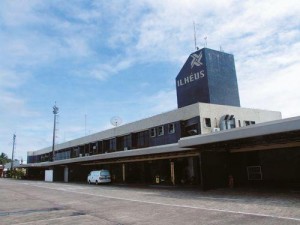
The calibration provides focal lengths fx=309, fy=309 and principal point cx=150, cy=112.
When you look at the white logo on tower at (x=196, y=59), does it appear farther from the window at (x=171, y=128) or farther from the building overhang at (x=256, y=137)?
the building overhang at (x=256, y=137)

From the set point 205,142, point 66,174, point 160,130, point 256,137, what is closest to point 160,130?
point 160,130

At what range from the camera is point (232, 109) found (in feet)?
111

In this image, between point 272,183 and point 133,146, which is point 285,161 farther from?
point 133,146

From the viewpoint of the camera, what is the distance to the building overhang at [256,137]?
15.4m

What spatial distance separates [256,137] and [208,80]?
19.7 m

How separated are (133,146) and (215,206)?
1062 inches

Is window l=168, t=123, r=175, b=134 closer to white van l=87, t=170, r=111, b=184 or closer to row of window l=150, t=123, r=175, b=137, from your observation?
row of window l=150, t=123, r=175, b=137

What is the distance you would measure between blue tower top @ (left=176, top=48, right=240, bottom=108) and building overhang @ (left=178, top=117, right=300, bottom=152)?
14.2 m

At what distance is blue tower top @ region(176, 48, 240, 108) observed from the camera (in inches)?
1485

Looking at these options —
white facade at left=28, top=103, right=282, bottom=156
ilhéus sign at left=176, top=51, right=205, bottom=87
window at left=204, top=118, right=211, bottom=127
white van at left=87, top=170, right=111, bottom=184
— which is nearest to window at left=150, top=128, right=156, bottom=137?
white facade at left=28, top=103, right=282, bottom=156

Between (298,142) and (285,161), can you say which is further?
(285,161)

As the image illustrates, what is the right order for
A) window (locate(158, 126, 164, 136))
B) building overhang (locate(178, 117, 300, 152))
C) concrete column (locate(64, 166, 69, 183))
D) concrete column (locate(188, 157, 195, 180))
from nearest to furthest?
building overhang (locate(178, 117, 300, 152)) < concrete column (locate(188, 157, 195, 180)) < window (locate(158, 126, 164, 136)) < concrete column (locate(64, 166, 69, 183))

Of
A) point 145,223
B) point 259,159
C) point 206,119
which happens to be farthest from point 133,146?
point 145,223

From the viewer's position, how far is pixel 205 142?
65.5ft
